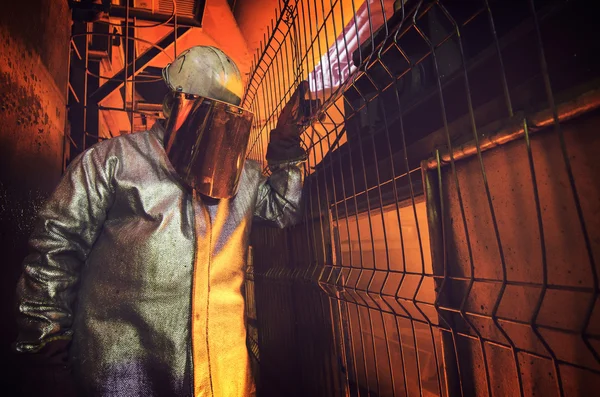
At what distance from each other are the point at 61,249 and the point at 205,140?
0.79 m

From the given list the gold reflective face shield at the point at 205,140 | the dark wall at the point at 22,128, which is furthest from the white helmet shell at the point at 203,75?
the dark wall at the point at 22,128

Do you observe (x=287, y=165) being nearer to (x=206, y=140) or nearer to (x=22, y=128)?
(x=206, y=140)

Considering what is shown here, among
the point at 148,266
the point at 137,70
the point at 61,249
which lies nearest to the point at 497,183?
the point at 148,266

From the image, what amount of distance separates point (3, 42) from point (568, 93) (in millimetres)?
2244

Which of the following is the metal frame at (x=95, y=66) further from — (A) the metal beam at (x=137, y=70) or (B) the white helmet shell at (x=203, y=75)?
(B) the white helmet shell at (x=203, y=75)

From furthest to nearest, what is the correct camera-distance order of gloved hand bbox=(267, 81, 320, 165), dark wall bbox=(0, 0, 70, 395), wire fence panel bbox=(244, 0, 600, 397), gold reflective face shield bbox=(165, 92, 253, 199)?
1. gloved hand bbox=(267, 81, 320, 165)
2. dark wall bbox=(0, 0, 70, 395)
3. gold reflective face shield bbox=(165, 92, 253, 199)
4. wire fence panel bbox=(244, 0, 600, 397)

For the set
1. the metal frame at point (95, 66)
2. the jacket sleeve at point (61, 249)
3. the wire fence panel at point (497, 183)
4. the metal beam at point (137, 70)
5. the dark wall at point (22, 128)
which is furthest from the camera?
the metal beam at point (137, 70)

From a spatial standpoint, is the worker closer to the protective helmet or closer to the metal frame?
the protective helmet

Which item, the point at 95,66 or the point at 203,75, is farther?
the point at 95,66

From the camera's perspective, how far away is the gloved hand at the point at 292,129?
5.59 feet

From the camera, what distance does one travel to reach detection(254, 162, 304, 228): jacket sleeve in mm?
1837

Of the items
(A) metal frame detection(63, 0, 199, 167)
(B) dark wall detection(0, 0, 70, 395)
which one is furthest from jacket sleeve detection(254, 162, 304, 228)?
(A) metal frame detection(63, 0, 199, 167)

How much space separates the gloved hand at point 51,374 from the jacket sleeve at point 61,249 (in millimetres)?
70

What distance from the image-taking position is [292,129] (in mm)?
1707
